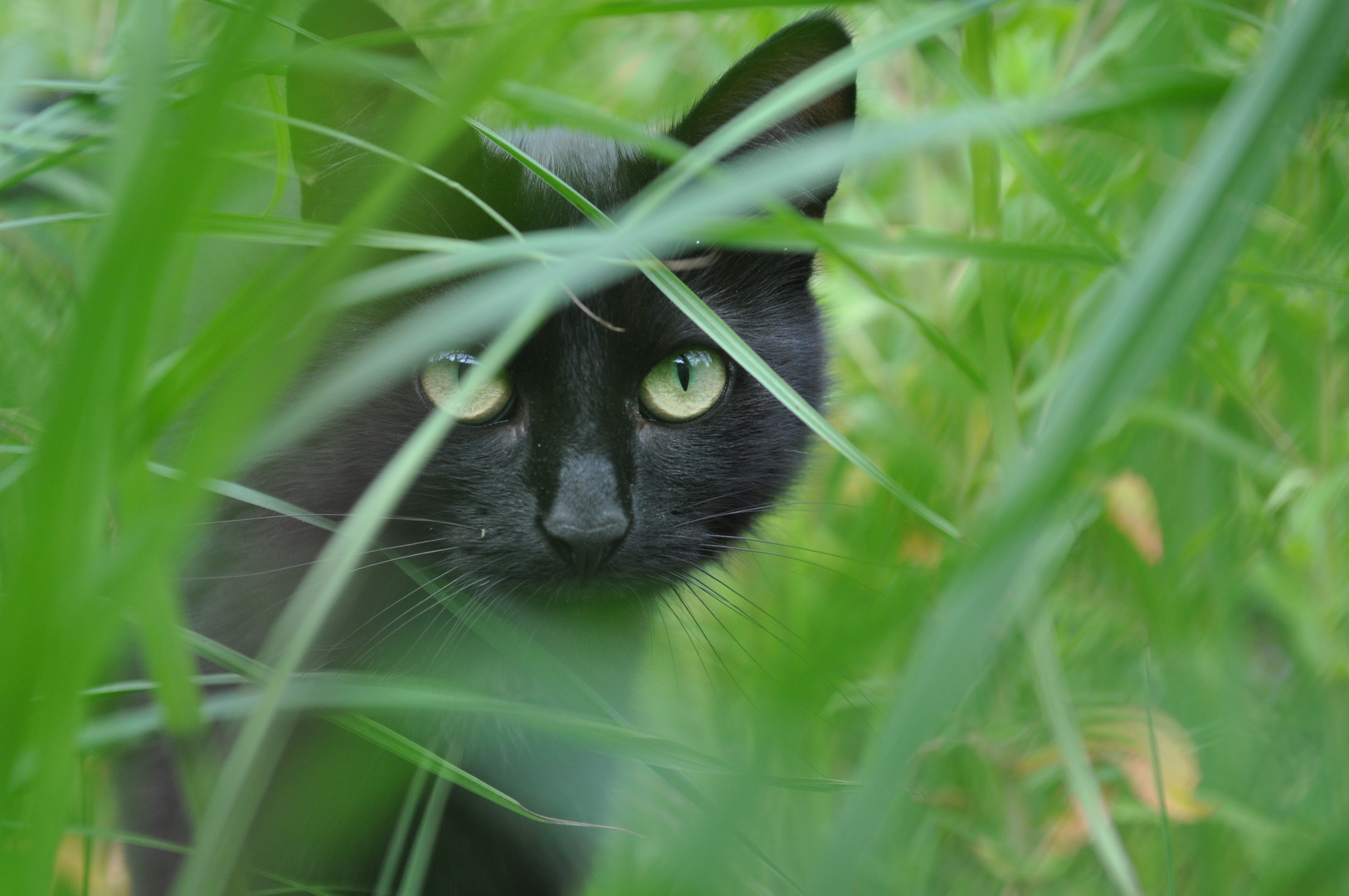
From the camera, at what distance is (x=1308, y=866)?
396mm

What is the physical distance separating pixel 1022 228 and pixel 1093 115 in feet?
2.29

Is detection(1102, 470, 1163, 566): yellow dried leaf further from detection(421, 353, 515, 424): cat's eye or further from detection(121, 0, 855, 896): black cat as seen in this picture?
detection(421, 353, 515, 424): cat's eye

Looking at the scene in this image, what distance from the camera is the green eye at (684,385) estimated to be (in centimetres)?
106

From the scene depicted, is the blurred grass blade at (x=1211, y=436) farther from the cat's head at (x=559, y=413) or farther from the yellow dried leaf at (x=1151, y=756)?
the cat's head at (x=559, y=413)

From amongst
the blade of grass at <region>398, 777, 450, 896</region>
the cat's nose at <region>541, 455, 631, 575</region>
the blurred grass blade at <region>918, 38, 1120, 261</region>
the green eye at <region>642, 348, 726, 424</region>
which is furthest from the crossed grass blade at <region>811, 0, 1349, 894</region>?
the green eye at <region>642, 348, 726, 424</region>

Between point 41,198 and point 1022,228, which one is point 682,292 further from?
point 41,198

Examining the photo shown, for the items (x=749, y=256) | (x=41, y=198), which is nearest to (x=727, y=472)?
(x=749, y=256)

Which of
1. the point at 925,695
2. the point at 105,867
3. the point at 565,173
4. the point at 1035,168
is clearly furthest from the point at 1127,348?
the point at 105,867

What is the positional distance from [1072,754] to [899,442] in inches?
25.4

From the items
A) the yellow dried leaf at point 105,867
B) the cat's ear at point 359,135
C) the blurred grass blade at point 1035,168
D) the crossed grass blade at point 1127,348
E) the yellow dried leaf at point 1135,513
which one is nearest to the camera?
the crossed grass blade at point 1127,348

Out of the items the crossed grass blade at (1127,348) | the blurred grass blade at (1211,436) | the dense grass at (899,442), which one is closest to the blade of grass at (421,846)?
the dense grass at (899,442)

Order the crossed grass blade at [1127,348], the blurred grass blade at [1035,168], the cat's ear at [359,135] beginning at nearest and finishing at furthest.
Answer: the crossed grass blade at [1127,348] → the blurred grass blade at [1035,168] → the cat's ear at [359,135]

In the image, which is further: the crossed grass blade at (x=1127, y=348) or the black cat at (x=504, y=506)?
the black cat at (x=504, y=506)

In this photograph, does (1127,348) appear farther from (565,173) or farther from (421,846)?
(565,173)
